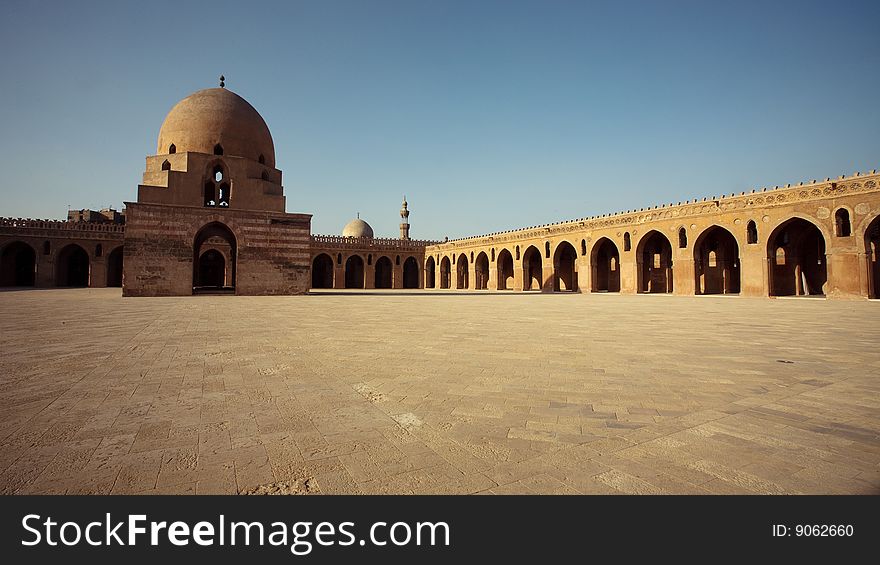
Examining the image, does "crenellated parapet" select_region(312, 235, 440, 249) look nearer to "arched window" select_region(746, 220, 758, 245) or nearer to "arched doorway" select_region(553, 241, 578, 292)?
"arched doorway" select_region(553, 241, 578, 292)

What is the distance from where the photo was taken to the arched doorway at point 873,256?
18766 millimetres

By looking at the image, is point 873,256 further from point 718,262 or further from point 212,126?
point 212,126

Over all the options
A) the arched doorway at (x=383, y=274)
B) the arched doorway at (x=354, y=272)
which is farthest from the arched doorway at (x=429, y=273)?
the arched doorway at (x=354, y=272)

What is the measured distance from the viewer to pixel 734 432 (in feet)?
9.91

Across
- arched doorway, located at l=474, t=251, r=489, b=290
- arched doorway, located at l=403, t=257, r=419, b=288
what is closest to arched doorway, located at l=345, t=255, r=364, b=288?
arched doorway, located at l=403, t=257, r=419, b=288

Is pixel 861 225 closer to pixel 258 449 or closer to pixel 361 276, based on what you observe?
pixel 258 449

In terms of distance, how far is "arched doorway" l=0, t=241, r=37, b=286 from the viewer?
3316 centimetres

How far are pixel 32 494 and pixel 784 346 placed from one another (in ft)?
27.6

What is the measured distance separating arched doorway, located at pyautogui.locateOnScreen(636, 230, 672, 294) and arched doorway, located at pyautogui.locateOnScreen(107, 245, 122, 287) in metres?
37.4

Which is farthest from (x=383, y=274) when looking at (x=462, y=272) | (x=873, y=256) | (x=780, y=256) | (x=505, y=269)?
(x=873, y=256)

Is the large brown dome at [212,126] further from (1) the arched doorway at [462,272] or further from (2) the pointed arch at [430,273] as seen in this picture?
(2) the pointed arch at [430,273]

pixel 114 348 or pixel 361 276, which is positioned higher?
pixel 361 276

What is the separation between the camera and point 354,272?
1753 inches

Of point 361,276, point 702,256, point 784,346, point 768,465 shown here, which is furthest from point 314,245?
point 768,465
